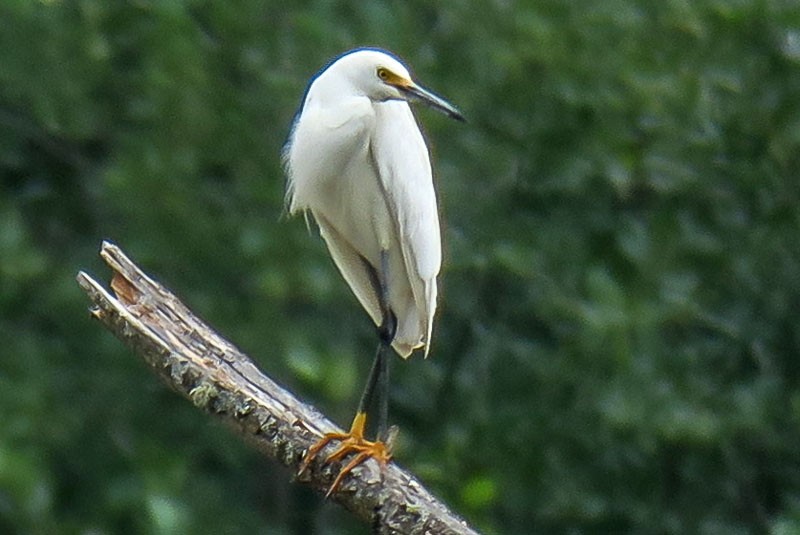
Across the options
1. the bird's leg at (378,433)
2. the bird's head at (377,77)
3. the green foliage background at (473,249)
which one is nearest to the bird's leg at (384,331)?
the bird's leg at (378,433)

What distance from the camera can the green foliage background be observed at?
5656 mm

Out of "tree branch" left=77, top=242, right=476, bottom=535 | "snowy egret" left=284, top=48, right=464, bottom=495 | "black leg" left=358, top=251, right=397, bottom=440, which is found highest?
"snowy egret" left=284, top=48, right=464, bottom=495

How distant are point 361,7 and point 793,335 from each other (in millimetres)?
1869

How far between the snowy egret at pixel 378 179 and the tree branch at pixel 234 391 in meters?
0.32

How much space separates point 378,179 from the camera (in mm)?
3830

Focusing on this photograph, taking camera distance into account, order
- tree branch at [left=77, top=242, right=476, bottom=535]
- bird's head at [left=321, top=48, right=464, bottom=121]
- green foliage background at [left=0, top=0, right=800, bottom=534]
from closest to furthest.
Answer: tree branch at [left=77, top=242, right=476, bottom=535], bird's head at [left=321, top=48, right=464, bottom=121], green foliage background at [left=0, top=0, right=800, bottom=534]

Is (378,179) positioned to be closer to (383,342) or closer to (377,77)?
(377,77)

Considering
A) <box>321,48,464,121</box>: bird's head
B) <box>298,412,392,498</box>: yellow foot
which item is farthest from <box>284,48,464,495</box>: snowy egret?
<box>298,412,392,498</box>: yellow foot

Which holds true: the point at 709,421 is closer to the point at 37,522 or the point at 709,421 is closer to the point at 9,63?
the point at 37,522

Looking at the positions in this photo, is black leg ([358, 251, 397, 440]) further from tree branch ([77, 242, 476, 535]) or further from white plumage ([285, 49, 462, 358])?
tree branch ([77, 242, 476, 535])

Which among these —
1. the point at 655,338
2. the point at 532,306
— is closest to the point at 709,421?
the point at 655,338

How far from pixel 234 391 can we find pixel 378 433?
427mm

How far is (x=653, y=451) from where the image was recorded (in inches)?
248

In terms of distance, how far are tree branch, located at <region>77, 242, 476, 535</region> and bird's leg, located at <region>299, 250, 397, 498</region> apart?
0.02 m
